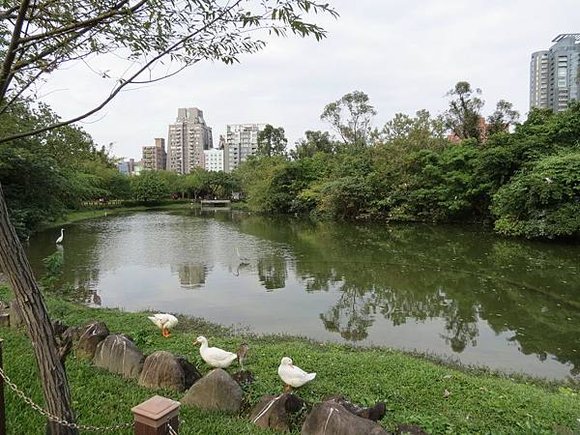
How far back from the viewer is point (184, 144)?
88688mm

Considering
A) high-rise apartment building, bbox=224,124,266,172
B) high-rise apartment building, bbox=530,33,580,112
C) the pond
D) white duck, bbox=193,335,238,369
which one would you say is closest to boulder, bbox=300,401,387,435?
white duck, bbox=193,335,238,369

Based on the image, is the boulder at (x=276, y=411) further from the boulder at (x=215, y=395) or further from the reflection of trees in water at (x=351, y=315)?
the reflection of trees in water at (x=351, y=315)

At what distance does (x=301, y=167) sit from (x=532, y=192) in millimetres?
18817

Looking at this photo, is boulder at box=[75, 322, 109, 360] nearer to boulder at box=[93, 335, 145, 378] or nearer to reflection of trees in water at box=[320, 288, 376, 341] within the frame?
boulder at box=[93, 335, 145, 378]

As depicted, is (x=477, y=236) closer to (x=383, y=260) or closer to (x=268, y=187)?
(x=383, y=260)

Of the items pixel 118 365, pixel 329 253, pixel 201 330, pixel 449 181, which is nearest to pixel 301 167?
pixel 449 181

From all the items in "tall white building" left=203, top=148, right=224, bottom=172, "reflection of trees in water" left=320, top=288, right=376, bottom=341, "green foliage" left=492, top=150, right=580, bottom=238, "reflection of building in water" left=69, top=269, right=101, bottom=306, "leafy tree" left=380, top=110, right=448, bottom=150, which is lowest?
"reflection of trees in water" left=320, top=288, right=376, bottom=341

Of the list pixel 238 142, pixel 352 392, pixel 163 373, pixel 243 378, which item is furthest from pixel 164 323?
pixel 238 142

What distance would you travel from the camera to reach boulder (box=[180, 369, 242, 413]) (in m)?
3.02

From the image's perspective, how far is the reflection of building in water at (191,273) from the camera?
960 centimetres

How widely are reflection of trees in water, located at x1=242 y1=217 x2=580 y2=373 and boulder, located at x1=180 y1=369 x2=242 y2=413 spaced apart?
3.45m

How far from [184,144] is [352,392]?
89677 mm

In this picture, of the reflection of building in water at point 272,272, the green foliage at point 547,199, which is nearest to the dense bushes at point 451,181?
the green foliage at point 547,199

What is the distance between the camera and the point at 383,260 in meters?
12.2
